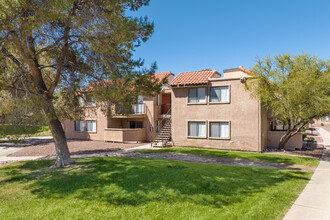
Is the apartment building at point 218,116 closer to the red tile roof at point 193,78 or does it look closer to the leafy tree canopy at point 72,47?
the red tile roof at point 193,78

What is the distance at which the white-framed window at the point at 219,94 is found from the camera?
58.7 feet

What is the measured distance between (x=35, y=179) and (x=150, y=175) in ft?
16.6

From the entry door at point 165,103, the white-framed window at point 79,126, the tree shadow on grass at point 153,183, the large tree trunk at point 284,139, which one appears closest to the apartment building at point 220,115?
the large tree trunk at point 284,139

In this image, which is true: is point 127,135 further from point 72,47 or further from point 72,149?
point 72,47

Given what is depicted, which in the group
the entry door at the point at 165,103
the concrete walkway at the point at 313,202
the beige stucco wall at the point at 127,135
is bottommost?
the concrete walkway at the point at 313,202

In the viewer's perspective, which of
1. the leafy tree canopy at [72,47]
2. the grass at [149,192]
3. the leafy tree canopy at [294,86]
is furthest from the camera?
the leafy tree canopy at [294,86]

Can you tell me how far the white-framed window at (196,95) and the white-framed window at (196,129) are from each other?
1979 mm

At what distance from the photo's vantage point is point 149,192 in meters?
7.41

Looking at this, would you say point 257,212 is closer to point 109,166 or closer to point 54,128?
point 109,166

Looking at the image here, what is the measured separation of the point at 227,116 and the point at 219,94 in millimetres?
1969

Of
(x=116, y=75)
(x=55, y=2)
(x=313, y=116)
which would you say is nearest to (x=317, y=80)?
(x=313, y=116)

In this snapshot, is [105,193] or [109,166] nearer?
[105,193]

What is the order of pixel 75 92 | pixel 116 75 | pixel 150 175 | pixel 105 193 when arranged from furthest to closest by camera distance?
pixel 75 92, pixel 116 75, pixel 150 175, pixel 105 193

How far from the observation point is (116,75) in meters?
10.4
